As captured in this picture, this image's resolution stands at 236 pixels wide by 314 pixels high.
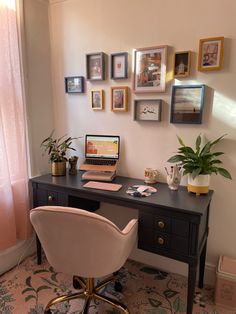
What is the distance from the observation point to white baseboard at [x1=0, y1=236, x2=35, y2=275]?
2086 mm

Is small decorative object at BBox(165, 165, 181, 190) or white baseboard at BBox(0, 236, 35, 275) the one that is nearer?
small decorative object at BBox(165, 165, 181, 190)

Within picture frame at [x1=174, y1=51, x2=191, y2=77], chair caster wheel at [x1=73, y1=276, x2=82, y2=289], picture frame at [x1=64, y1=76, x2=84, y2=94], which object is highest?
picture frame at [x1=174, y1=51, x2=191, y2=77]

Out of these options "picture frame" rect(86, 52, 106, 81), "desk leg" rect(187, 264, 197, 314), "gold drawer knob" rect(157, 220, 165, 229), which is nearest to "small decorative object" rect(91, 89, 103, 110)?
"picture frame" rect(86, 52, 106, 81)

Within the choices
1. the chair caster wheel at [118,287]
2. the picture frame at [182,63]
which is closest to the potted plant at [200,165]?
the picture frame at [182,63]

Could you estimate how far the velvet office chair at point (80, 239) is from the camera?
1229 mm

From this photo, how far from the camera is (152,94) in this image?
1.95m

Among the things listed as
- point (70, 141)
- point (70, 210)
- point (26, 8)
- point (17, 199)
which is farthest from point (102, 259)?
point (26, 8)

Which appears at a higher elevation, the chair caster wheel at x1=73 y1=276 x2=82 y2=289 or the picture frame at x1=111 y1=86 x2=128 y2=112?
the picture frame at x1=111 y1=86 x2=128 y2=112

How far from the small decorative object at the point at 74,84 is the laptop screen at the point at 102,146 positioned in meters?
0.48

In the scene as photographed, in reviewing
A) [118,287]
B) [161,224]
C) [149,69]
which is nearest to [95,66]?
[149,69]

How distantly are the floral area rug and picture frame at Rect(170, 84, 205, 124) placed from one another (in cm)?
135

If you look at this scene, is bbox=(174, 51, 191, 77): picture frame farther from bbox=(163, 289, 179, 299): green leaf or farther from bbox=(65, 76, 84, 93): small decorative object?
bbox=(163, 289, 179, 299): green leaf

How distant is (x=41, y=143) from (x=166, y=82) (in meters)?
1.32

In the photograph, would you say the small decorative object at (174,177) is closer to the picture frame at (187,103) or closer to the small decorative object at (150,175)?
the small decorative object at (150,175)
